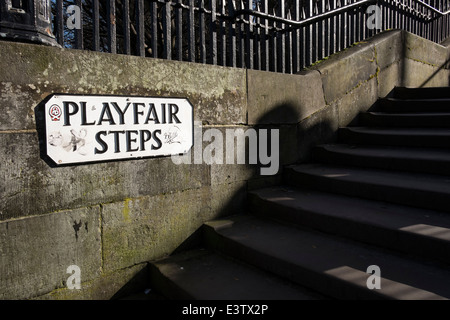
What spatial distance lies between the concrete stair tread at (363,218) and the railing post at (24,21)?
2326 millimetres

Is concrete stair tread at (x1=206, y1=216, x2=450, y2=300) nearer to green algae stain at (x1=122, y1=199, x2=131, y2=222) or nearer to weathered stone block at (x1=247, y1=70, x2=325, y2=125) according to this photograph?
green algae stain at (x1=122, y1=199, x2=131, y2=222)

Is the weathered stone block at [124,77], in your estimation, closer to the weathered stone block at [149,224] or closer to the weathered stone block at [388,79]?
the weathered stone block at [149,224]

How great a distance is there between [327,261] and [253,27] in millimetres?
2668

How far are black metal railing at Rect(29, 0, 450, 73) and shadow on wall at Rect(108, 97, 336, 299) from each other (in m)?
0.63

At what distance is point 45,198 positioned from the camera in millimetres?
2412

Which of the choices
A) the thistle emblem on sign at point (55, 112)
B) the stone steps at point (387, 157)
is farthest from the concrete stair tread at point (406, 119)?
the thistle emblem on sign at point (55, 112)

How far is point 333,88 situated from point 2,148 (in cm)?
361

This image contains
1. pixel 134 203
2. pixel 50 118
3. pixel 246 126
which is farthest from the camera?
pixel 246 126

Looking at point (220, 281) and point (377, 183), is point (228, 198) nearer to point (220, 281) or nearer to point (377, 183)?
point (220, 281)

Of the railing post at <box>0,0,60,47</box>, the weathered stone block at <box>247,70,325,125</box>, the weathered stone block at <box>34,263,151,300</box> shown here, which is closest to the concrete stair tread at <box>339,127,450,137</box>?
the weathered stone block at <box>247,70,325,125</box>

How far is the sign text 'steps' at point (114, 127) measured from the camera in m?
2.43

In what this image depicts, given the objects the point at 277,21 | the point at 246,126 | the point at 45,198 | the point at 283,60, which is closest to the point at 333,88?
the point at 283,60

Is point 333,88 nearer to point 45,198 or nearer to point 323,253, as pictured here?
point 323,253

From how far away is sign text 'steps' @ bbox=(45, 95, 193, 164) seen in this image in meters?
2.43
